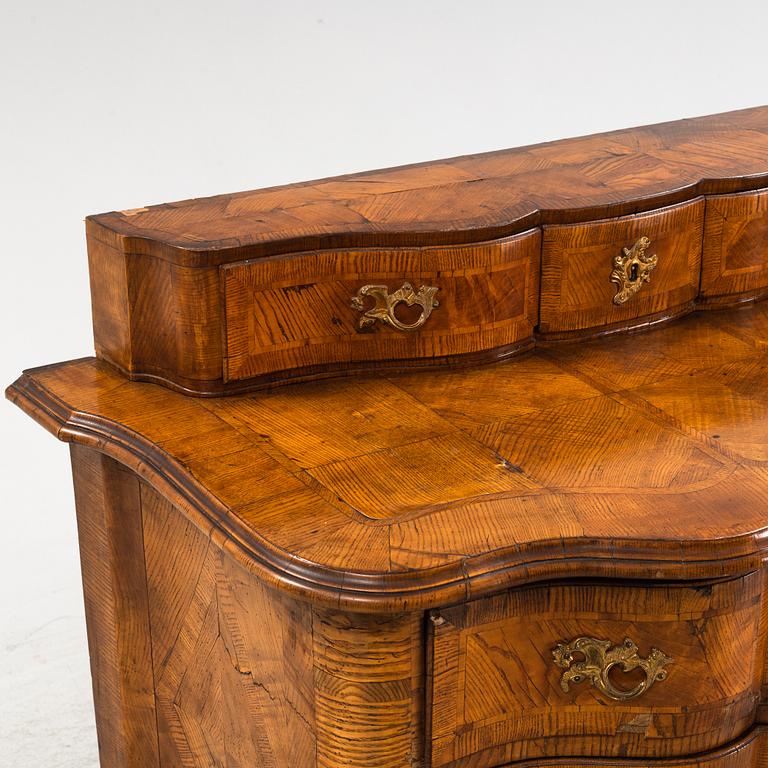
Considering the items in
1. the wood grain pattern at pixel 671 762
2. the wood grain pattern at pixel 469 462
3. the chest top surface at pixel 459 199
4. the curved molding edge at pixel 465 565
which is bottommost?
the wood grain pattern at pixel 671 762

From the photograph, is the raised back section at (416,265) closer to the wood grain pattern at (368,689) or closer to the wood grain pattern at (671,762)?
the wood grain pattern at (368,689)

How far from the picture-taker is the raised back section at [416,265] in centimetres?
205

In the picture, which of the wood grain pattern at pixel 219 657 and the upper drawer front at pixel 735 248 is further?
the upper drawer front at pixel 735 248

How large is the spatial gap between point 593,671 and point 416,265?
2.00ft

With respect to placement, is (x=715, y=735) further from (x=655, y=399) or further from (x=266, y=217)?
(x=266, y=217)

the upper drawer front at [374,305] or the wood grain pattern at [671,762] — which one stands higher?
the upper drawer front at [374,305]

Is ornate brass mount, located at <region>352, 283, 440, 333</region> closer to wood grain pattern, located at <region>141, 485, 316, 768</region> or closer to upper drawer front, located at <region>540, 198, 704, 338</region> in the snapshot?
upper drawer front, located at <region>540, 198, 704, 338</region>

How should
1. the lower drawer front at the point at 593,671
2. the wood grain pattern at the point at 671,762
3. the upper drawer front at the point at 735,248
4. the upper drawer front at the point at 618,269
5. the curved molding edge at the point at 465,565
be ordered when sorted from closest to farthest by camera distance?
A: 1. the curved molding edge at the point at 465,565
2. the lower drawer front at the point at 593,671
3. the wood grain pattern at the point at 671,762
4. the upper drawer front at the point at 618,269
5. the upper drawer front at the point at 735,248

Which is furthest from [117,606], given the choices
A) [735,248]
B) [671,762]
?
[735,248]

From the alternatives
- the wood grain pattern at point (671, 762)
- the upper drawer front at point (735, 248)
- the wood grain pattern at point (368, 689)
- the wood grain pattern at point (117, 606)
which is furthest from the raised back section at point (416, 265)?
the wood grain pattern at point (671, 762)

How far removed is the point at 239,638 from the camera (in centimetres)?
194

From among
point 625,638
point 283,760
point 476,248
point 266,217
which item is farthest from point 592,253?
point 283,760

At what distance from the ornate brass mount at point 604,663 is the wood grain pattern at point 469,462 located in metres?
0.13

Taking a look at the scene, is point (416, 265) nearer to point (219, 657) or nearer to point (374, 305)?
point (374, 305)
